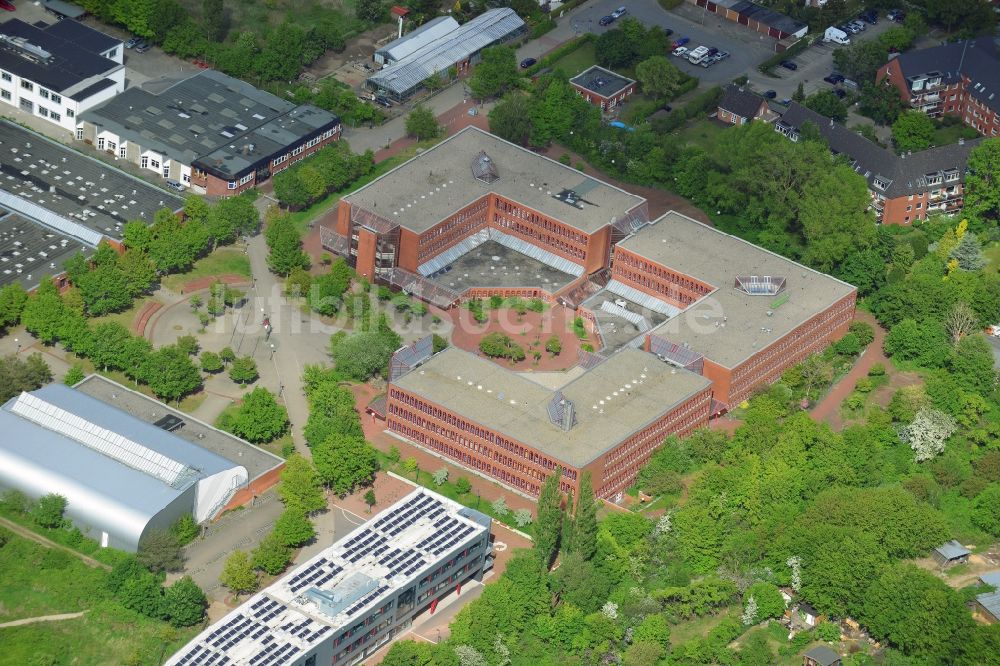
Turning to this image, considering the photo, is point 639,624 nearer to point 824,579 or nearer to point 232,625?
point 824,579

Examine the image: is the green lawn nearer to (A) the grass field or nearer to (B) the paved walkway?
(A) the grass field

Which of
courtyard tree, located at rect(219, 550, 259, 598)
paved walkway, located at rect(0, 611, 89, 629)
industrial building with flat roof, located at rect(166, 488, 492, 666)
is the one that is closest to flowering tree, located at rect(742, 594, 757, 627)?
industrial building with flat roof, located at rect(166, 488, 492, 666)

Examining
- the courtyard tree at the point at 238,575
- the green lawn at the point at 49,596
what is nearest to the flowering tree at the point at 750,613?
the courtyard tree at the point at 238,575

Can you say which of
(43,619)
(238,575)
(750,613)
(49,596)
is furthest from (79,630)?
(750,613)

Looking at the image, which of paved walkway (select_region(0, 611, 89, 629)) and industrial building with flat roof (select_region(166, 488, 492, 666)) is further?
paved walkway (select_region(0, 611, 89, 629))

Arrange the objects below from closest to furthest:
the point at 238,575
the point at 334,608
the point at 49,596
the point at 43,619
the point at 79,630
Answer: the point at 334,608 < the point at 79,630 < the point at 43,619 < the point at 49,596 < the point at 238,575

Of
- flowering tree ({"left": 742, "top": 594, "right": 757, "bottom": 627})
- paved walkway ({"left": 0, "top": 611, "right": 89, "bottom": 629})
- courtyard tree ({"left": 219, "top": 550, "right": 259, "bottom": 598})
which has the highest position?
flowering tree ({"left": 742, "top": 594, "right": 757, "bottom": 627})

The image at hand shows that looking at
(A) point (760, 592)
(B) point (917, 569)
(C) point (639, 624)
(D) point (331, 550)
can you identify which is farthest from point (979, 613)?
(D) point (331, 550)

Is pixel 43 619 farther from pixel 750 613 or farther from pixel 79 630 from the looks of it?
pixel 750 613
